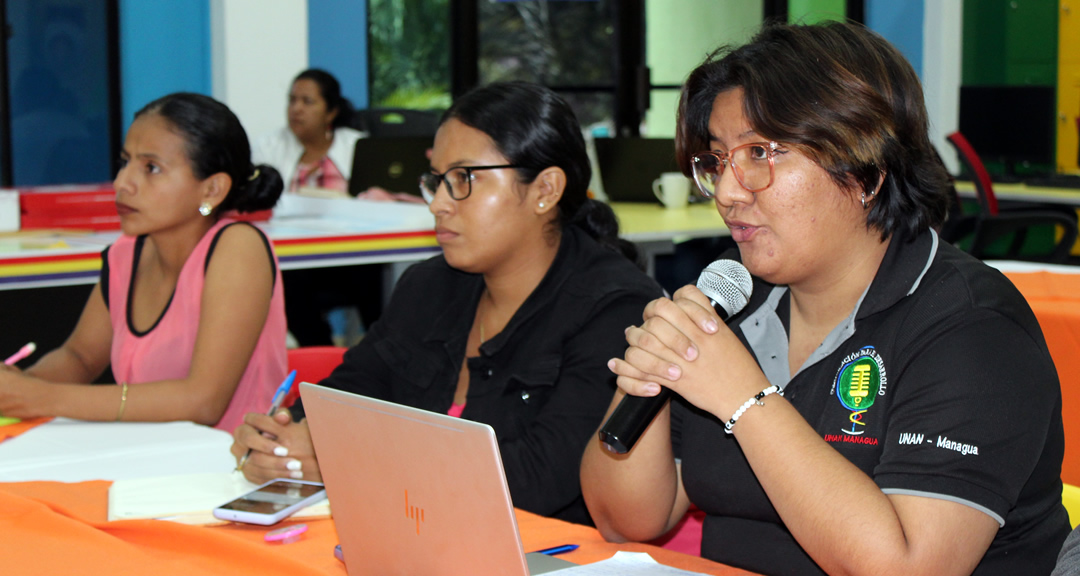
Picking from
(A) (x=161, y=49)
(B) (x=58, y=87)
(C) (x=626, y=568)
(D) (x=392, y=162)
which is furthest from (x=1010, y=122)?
(C) (x=626, y=568)

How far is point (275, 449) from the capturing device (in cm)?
157

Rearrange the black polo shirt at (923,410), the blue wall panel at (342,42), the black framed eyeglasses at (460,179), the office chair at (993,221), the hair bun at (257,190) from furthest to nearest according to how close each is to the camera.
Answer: the blue wall panel at (342,42) < the office chair at (993,221) < the hair bun at (257,190) < the black framed eyeglasses at (460,179) < the black polo shirt at (923,410)

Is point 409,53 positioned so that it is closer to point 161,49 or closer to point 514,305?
point 161,49

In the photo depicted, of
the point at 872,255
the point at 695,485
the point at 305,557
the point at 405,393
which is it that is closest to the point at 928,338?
the point at 872,255

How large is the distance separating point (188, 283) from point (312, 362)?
0.33 metres

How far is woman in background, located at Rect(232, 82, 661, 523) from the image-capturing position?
1.69m

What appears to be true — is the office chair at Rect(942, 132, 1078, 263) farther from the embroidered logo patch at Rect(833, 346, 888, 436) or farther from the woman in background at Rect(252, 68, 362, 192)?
the embroidered logo patch at Rect(833, 346, 888, 436)

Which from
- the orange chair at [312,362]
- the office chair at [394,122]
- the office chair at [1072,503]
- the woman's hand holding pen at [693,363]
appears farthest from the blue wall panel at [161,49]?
the office chair at [1072,503]

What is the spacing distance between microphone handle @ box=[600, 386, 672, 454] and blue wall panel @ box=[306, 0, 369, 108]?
557 centimetres

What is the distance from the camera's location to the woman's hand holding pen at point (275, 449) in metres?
1.56

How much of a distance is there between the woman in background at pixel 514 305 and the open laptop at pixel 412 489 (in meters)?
0.58

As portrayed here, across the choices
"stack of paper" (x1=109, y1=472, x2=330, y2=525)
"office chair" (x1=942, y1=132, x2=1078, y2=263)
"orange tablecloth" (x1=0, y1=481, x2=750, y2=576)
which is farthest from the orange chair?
"office chair" (x1=942, y1=132, x2=1078, y2=263)

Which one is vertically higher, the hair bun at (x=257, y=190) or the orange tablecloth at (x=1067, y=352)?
the hair bun at (x=257, y=190)

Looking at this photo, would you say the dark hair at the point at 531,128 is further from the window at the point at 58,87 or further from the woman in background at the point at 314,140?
the window at the point at 58,87
